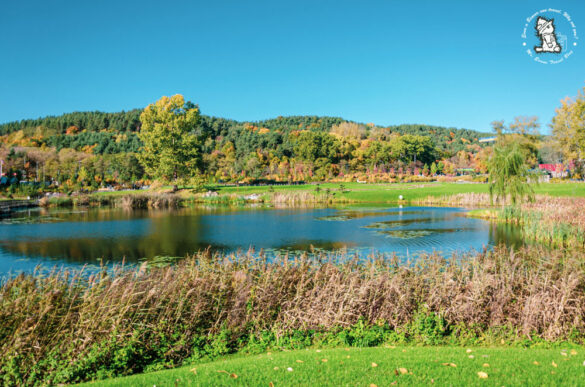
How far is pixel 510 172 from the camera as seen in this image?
25.5 m

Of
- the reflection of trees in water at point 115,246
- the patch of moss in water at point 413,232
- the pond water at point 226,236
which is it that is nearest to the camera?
the reflection of trees in water at point 115,246

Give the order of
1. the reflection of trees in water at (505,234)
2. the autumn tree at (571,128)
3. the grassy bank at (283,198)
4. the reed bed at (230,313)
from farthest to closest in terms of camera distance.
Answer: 1. the grassy bank at (283,198)
2. the autumn tree at (571,128)
3. the reflection of trees in water at (505,234)
4. the reed bed at (230,313)

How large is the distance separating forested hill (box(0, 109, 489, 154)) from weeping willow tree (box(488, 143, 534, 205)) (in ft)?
252

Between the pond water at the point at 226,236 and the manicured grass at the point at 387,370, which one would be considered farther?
the pond water at the point at 226,236

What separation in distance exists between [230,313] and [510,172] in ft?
76.7

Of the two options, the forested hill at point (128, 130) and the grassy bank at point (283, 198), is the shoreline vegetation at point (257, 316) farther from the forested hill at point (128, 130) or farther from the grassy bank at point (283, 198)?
the forested hill at point (128, 130)

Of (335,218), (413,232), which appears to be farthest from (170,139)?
(413,232)

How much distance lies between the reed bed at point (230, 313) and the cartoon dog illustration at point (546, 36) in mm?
12777

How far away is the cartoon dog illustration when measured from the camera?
57.0 ft

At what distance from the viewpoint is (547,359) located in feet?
19.6

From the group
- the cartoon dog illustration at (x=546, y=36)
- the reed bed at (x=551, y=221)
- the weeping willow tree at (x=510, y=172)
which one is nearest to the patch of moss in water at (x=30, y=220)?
the reed bed at (x=551, y=221)

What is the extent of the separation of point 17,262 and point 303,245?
10.9 meters

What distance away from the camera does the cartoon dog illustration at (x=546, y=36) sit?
17.4 metres

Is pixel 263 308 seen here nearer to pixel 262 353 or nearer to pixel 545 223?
pixel 262 353
